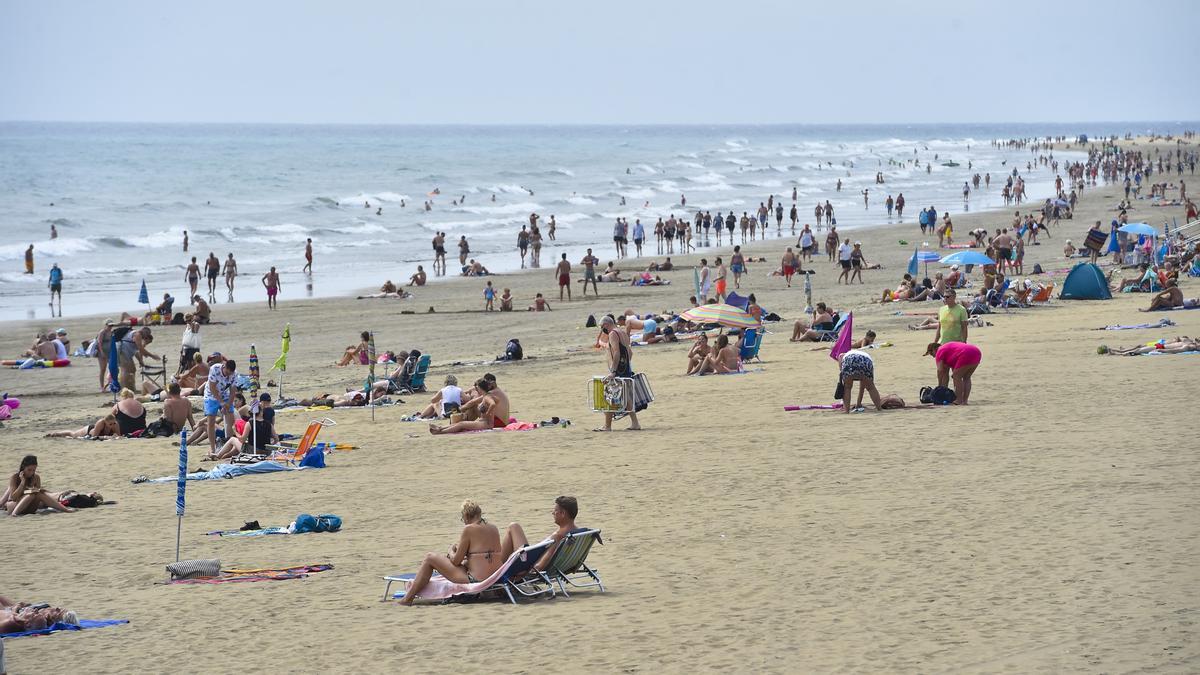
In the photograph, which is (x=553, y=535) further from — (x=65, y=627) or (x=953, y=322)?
(x=953, y=322)

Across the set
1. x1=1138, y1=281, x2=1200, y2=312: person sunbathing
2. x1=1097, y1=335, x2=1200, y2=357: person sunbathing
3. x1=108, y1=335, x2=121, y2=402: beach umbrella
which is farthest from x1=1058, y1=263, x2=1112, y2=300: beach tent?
x1=108, y1=335, x2=121, y2=402: beach umbrella

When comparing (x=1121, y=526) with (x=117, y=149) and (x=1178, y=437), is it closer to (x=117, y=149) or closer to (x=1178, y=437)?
(x=1178, y=437)

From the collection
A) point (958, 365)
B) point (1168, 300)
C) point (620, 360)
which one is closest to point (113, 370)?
point (620, 360)

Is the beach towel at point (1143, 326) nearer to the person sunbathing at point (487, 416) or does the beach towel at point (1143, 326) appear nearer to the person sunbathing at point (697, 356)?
the person sunbathing at point (697, 356)

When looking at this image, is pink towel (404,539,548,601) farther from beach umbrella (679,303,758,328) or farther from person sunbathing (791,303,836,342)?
person sunbathing (791,303,836,342)

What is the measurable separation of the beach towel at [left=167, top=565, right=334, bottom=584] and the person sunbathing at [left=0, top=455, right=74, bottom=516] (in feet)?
10.7

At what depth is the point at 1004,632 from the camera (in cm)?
730

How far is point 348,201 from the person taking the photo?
6906 centimetres

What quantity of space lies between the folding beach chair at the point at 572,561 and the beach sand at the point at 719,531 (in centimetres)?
20

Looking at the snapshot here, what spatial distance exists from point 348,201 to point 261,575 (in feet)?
201

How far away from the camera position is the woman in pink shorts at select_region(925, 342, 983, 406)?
14.6m

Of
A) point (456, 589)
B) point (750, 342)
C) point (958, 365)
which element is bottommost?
point (456, 589)

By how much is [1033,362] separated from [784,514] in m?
8.48

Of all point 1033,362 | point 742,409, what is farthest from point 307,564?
point 1033,362
